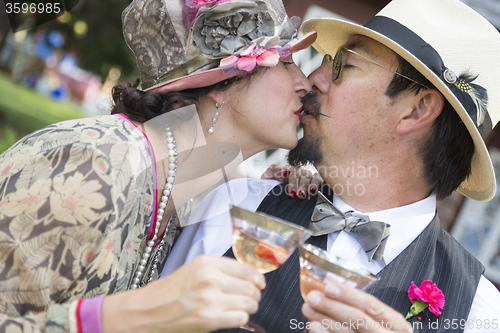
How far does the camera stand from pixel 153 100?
2.08 metres

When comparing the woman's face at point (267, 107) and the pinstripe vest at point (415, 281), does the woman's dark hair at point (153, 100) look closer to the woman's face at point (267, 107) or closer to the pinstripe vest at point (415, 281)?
the woman's face at point (267, 107)

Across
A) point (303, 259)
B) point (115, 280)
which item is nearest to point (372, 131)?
point (303, 259)

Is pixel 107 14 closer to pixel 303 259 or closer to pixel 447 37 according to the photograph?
pixel 447 37

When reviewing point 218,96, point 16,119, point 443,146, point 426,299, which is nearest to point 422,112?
point 443,146

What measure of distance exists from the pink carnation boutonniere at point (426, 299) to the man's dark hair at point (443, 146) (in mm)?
854

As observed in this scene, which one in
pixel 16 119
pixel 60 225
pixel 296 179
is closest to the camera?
pixel 60 225

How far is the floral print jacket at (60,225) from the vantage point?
1562 millimetres

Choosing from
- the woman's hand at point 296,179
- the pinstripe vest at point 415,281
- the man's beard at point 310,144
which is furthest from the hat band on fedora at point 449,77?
the woman's hand at point 296,179

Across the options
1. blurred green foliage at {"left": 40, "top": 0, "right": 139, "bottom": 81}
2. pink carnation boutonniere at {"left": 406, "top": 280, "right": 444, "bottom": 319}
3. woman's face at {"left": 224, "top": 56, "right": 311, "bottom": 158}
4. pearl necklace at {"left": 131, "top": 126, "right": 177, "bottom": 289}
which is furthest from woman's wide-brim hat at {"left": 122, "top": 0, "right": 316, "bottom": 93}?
blurred green foliage at {"left": 40, "top": 0, "right": 139, "bottom": 81}

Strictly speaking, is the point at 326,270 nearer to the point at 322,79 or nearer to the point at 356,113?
the point at 356,113

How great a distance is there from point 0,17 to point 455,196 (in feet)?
34.6

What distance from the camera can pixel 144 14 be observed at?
6.98 ft

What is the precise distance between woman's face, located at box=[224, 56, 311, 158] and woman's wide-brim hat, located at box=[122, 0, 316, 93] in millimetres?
133

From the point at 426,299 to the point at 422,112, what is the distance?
1.15 m
